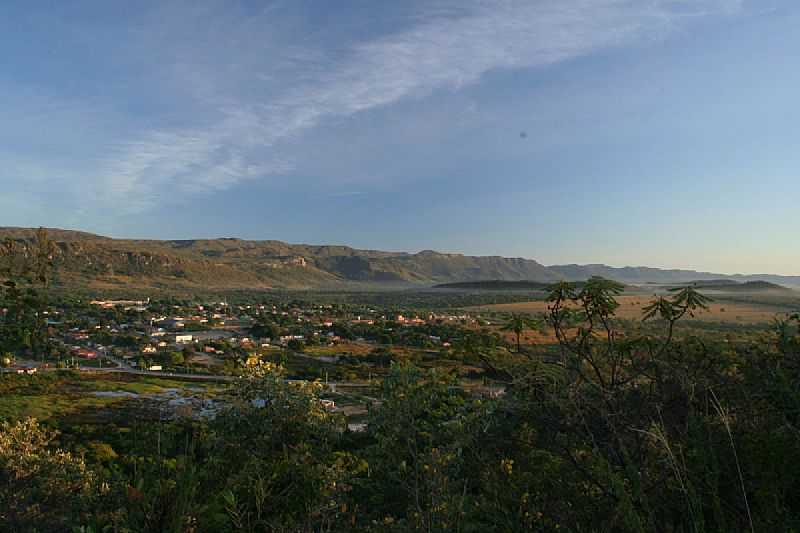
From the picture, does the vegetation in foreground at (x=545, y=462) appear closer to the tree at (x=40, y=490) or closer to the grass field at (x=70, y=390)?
the tree at (x=40, y=490)

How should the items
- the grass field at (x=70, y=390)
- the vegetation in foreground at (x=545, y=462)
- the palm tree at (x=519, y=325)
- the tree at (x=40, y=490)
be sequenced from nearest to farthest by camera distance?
the vegetation in foreground at (x=545, y=462) < the palm tree at (x=519, y=325) < the tree at (x=40, y=490) < the grass field at (x=70, y=390)

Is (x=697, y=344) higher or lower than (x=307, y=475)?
higher

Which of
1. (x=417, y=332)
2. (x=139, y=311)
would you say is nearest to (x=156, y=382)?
(x=417, y=332)

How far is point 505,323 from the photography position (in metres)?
5.58

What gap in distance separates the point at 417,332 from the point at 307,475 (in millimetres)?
61724

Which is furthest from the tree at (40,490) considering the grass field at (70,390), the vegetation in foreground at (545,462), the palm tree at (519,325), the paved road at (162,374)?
the paved road at (162,374)

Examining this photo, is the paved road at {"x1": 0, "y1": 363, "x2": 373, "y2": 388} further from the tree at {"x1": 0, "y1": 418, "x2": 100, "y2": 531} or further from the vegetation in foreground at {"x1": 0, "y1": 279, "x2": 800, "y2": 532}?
the vegetation in foreground at {"x1": 0, "y1": 279, "x2": 800, "y2": 532}

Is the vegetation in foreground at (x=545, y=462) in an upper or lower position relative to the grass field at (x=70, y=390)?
upper

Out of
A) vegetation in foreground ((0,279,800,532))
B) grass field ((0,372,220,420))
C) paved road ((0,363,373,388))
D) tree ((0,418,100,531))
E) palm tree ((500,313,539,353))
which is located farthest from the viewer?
paved road ((0,363,373,388))

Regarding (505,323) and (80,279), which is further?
(80,279)

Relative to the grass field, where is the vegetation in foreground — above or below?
above

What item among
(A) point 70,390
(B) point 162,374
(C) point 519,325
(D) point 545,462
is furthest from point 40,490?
(B) point 162,374

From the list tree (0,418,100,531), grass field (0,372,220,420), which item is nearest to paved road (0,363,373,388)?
grass field (0,372,220,420)

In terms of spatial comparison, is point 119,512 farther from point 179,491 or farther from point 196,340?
point 196,340
